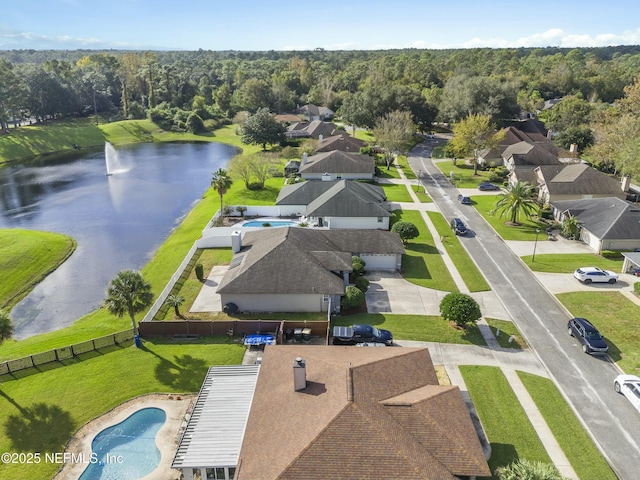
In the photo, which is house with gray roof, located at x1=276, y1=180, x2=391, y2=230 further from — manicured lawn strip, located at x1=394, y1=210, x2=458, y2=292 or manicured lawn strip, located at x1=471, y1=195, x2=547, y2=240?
manicured lawn strip, located at x1=471, y1=195, x2=547, y2=240

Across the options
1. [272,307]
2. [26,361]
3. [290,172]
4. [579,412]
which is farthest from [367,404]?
[290,172]

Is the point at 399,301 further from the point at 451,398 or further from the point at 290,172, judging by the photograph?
the point at 290,172

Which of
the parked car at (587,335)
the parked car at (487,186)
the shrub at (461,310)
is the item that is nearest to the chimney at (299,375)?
the shrub at (461,310)

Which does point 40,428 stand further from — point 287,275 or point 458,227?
point 458,227

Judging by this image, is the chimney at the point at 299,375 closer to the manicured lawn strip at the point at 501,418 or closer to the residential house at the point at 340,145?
the manicured lawn strip at the point at 501,418

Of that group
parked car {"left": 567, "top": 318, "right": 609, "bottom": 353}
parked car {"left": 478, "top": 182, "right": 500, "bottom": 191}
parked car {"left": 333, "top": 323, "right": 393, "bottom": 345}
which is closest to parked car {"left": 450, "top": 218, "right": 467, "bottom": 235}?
parked car {"left": 478, "top": 182, "right": 500, "bottom": 191}

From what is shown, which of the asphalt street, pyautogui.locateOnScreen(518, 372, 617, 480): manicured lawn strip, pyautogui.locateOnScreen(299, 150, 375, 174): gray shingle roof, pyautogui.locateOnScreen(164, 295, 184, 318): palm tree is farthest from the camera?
pyautogui.locateOnScreen(299, 150, 375, 174): gray shingle roof

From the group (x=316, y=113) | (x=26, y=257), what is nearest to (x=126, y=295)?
(x=26, y=257)
